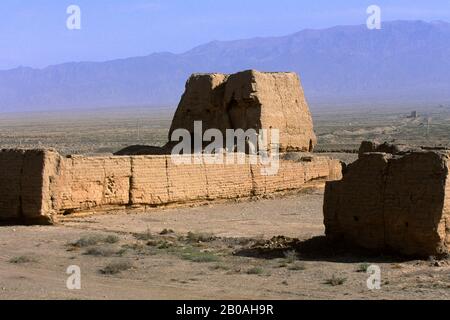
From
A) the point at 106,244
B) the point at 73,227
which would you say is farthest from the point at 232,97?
the point at 106,244

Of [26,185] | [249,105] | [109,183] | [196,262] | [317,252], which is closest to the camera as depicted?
[196,262]

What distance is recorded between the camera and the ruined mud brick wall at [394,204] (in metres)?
11.6

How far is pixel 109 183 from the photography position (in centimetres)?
1739

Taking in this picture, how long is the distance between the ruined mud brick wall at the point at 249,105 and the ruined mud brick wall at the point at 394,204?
1081cm

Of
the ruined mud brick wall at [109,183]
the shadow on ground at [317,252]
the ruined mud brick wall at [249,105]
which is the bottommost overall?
the shadow on ground at [317,252]

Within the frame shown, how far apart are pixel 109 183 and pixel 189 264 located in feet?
18.8

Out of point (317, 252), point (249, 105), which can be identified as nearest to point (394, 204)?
point (317, 252)

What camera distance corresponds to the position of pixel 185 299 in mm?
9438

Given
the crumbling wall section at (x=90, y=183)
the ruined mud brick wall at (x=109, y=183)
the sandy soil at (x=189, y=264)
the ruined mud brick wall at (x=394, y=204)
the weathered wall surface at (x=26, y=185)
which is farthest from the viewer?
the crumbling wall section at (x=90, y=183)

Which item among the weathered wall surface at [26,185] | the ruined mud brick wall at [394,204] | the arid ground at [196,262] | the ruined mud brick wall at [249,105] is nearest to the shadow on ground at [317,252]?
the arid ground at [196,262]

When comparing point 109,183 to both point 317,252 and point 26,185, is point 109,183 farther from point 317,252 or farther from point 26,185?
point 317,252

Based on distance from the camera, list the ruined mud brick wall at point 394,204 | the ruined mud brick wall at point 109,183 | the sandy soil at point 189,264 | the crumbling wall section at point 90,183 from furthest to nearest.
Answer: the crumbling wall section at point 90,183, the ruined mud brick wall at point 109,183, the ruined mud brick wall at point 394,204, the sandy soil at point 189,264

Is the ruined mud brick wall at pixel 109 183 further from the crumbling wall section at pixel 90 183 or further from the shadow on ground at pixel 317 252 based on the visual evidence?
the shadow on ground at pixel 317 252

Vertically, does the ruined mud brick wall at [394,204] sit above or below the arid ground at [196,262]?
above
